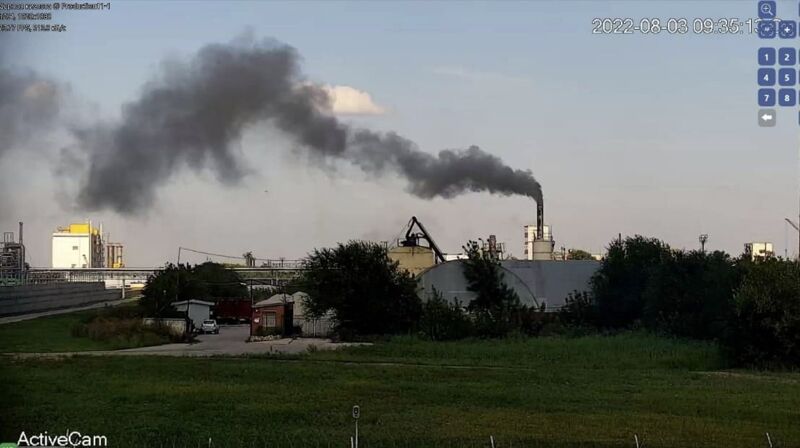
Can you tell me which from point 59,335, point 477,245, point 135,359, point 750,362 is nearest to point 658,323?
point 477,245

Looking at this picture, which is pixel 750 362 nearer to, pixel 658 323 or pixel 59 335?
pixel 658 323

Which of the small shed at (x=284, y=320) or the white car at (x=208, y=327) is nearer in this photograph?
the small shed at (x=284, y=320)

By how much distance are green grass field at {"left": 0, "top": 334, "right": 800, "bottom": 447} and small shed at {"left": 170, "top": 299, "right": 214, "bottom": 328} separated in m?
38.5

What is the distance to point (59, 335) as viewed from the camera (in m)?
62.1

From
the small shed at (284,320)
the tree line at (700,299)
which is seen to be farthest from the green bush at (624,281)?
the small shed at (284,320)

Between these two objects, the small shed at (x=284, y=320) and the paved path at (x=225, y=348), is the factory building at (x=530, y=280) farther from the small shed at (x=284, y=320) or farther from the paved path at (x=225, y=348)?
the paved path at (x=225, y=348)

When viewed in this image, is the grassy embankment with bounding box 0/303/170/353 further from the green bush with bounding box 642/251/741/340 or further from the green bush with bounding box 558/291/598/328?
the green bush with bounding box 642/251/741/340

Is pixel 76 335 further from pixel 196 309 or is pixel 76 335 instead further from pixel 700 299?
pixel 700 299

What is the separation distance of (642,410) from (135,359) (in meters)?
26.1

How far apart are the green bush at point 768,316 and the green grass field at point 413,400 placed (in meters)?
1.82

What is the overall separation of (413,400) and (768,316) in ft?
69.2

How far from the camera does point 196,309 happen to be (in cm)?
8338

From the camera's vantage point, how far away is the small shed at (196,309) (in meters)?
81.9

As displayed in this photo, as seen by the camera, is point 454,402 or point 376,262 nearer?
point 454,402
